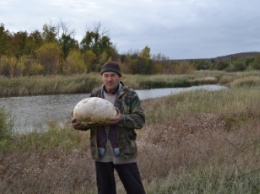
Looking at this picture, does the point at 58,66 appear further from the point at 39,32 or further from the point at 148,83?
the point at 39,32

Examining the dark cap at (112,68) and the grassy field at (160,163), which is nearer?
the dark cap at (112,68)

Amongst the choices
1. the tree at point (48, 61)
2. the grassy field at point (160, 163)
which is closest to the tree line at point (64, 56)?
the tree at point (48, 61)

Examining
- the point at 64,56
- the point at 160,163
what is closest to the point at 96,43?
the point at 64,56

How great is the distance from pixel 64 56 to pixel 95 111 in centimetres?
5656

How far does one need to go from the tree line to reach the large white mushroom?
112 ft

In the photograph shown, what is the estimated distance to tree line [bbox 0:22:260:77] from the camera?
39.3 meters

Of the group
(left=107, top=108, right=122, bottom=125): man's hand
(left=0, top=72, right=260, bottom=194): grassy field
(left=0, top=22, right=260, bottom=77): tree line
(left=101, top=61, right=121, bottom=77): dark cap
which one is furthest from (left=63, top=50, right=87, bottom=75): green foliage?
(left=107, top=108, right=122, bottom=125): man's hand

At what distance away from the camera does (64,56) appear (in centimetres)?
5872

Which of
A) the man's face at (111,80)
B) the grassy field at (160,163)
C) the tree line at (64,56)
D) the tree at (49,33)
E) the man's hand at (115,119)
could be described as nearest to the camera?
the man's hand at (115,119)

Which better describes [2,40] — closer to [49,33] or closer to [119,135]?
[49,33]

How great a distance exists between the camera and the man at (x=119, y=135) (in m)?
3.53

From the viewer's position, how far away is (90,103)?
11.7 ft

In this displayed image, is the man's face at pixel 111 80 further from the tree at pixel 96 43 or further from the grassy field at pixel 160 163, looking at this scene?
the tree at pixel 96 43

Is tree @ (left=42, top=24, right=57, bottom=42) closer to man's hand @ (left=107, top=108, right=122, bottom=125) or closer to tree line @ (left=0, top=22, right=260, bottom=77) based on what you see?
tree line @ (left=0, top=22, right=260, bottom=77)
